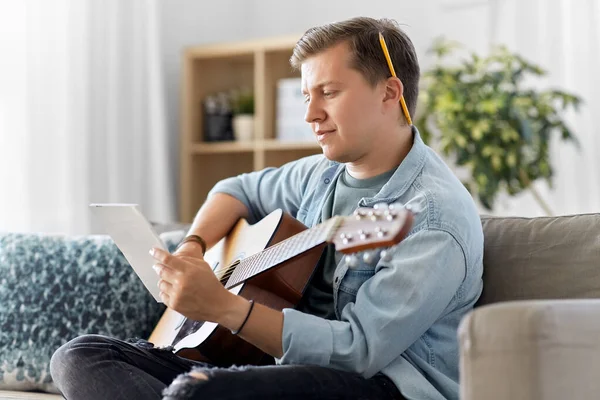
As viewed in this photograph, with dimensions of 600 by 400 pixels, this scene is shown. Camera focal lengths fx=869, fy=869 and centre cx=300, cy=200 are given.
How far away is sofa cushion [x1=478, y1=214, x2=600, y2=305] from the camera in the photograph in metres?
1.60

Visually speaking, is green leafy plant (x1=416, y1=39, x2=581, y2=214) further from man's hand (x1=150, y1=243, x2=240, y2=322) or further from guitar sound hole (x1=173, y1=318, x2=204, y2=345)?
A: man's hand (x1=150, y1=243, x2=240, y2=322)

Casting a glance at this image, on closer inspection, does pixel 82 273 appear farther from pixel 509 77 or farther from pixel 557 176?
pixel 557 176

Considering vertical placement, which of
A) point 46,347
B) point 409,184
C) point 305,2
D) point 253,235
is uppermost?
point 305,2

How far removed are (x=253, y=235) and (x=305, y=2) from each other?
8.44 ft

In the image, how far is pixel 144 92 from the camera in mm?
3740

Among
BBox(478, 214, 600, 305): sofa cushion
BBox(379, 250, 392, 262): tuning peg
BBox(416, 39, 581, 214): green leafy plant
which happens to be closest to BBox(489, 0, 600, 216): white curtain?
BBox(416, 39, 581, 214): green leafy plant

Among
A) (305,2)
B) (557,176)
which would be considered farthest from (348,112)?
(305,2)

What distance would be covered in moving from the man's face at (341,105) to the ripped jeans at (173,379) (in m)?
0.44

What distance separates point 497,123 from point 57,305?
179cm

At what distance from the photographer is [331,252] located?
164cm

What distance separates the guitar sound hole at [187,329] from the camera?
166 cm

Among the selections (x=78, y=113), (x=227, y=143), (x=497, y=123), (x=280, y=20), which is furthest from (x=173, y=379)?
(x=280, y=20)

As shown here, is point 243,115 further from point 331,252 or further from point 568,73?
point 331,252

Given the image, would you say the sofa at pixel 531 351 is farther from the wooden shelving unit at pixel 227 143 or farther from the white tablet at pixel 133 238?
the wooden shelving unit at pixel 227 143
